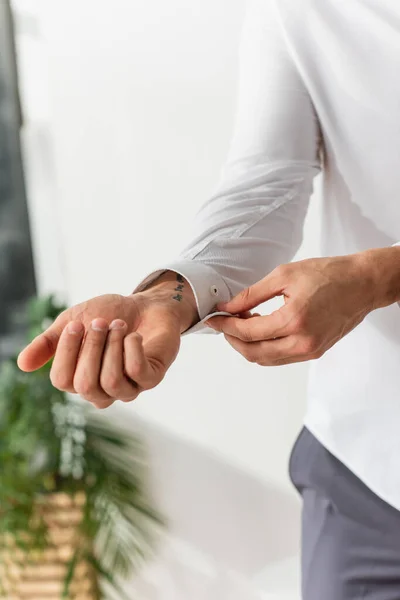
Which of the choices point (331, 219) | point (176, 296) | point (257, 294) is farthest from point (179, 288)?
point (331, 219)

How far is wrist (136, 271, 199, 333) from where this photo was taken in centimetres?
77

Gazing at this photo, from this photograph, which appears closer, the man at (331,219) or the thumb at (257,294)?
the thumb at (257,294)

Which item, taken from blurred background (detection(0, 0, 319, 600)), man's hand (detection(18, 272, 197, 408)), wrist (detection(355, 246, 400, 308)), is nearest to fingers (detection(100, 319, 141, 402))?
man's hand (detection(18, 272, 197, 408))

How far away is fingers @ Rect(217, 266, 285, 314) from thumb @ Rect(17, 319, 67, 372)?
0.19 meters

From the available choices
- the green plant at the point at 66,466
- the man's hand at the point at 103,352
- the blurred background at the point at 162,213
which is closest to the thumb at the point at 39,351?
the man's hand at the point at 103,352

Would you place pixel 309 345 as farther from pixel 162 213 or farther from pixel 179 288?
pixel 162 213

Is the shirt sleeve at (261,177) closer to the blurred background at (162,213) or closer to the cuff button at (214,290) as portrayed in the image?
the cuff button at (214,290)

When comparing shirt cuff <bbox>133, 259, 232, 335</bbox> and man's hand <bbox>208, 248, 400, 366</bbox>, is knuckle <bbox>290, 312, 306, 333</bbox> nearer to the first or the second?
man's hand <bbox>208, 248, 400, 366</bbox>

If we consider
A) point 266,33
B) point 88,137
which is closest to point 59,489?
point 88,137

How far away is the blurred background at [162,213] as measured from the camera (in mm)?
1502

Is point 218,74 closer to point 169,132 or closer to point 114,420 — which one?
point 169,132

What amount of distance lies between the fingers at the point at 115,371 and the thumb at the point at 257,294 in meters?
0.15

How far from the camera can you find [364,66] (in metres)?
0.95

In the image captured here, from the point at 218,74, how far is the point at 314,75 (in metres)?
0.54
